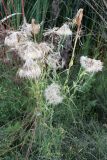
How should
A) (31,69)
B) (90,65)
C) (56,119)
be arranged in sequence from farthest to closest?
(56,119)
(90,65)
(31,69)

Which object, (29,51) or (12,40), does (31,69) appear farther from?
(12,40)

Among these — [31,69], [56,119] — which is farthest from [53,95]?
[56,119]

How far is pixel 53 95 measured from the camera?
2352 mm

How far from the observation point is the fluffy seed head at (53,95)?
234 centimetres

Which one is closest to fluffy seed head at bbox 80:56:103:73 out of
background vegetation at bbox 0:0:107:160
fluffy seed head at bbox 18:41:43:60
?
background vegetation at bbox 0:0:107:160

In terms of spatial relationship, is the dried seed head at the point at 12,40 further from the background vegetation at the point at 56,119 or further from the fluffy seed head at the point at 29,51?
the background vegetation at the point at 56,119

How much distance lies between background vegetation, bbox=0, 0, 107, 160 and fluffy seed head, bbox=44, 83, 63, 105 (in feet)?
0.14

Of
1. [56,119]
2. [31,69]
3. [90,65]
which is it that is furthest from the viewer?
[56,119]

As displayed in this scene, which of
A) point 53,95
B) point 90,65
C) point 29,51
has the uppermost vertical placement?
point 29,51

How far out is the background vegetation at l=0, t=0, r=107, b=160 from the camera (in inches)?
95.0

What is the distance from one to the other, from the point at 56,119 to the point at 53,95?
0.32 metres

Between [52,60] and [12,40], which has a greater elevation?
[12,40]

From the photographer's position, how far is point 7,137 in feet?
8.08

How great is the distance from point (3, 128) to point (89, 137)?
493 mm
